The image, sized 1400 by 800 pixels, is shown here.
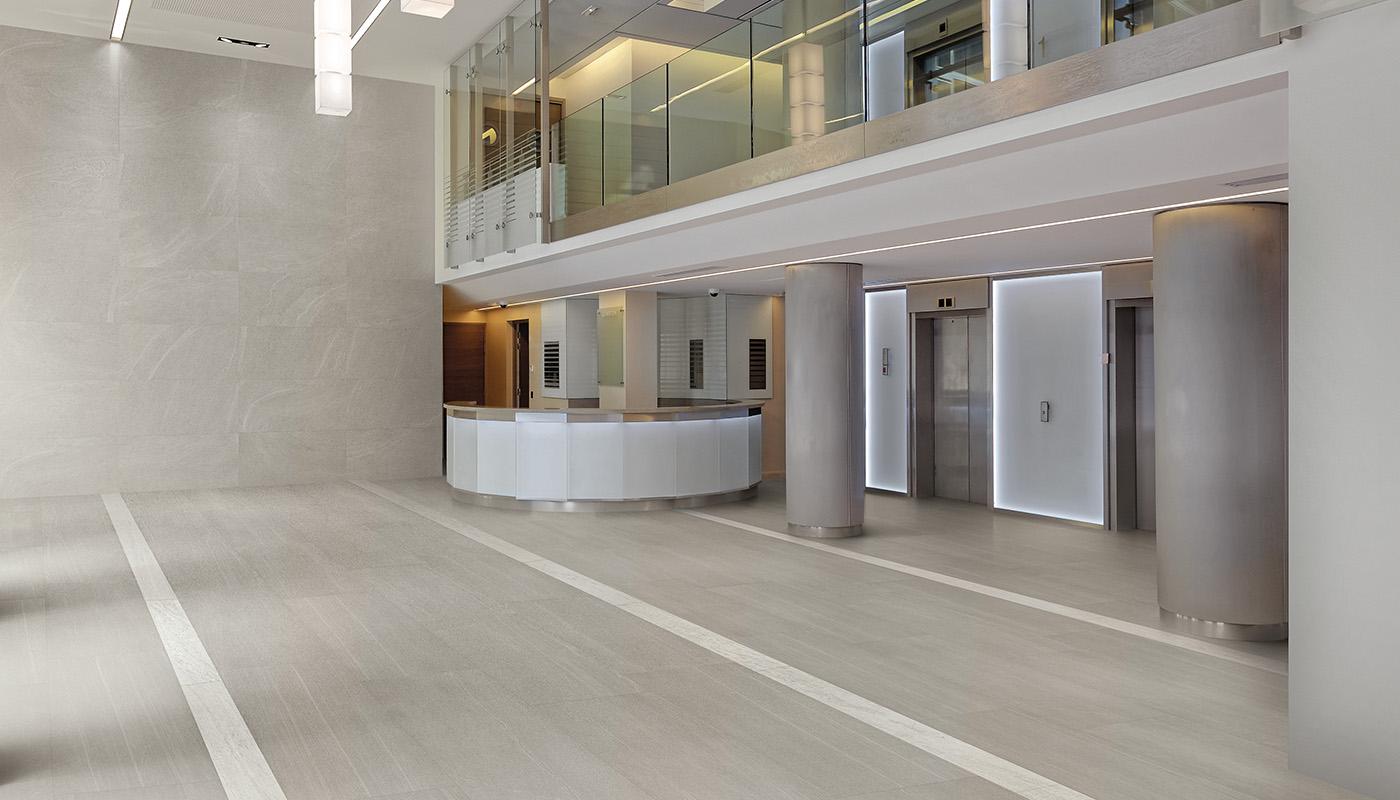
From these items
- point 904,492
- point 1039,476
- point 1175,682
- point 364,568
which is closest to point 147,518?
point 364,568

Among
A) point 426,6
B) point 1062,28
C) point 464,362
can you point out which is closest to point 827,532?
point 1062,28

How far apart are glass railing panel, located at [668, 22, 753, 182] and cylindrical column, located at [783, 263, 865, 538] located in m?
1.50

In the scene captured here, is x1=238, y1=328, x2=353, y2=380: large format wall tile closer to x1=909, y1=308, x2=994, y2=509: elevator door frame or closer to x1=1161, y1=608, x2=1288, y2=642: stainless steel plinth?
x1=909, y1=308, x2=994, y2=509: elevator door frame

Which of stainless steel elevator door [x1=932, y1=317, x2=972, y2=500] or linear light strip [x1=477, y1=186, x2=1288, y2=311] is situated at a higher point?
linear light strip [x1=477, y1=186, x2=1288, y2=311]

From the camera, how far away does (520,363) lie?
19.2 m

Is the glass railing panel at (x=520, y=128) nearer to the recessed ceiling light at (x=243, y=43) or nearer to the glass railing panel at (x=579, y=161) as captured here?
the glass railing panel at (x=579, y=161)

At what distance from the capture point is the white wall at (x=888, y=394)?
544 inches

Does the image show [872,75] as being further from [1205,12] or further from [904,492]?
[904,492]

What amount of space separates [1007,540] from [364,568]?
607 centimetres

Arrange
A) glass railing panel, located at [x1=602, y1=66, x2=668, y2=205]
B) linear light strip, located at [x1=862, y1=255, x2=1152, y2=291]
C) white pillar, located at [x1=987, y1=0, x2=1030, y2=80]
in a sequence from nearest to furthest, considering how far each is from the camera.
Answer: white pillar, located at [x1=987, y1=0, x2=1030, y2=80], linear light strip, located at [x1=862, y1=255, x2=1152, y2=291], glass railing panel, located at [x1=602, y1=66, x2=668, y2=205]

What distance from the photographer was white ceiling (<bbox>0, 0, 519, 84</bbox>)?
1333 centimetres

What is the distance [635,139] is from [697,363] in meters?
→ 5.57

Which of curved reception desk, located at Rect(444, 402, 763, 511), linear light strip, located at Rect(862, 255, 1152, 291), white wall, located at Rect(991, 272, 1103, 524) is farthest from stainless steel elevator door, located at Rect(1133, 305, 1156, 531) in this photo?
curved reception desk, located at Rect(444, 402, 763, 511)

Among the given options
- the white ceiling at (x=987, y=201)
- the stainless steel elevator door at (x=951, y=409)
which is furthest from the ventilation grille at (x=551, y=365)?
the stainless steel elevator door at (x=951, y=409)
